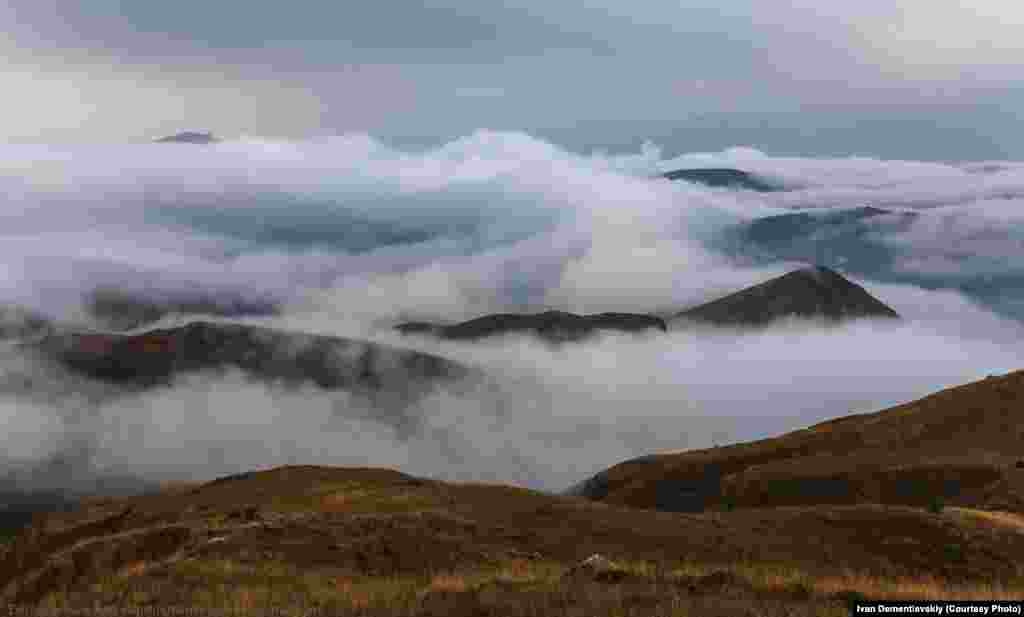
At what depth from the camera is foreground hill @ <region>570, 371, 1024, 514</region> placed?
88938mm

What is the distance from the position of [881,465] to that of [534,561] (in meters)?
78.5

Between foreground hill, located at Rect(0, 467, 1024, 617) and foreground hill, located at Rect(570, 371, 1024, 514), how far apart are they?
68.0 ft

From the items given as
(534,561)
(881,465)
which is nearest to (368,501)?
(534,561)

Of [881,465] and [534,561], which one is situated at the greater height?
[881,465]

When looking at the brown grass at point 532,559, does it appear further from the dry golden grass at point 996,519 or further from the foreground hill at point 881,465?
the foreground hill at point 881,465

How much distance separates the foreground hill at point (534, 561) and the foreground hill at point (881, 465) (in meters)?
20.7

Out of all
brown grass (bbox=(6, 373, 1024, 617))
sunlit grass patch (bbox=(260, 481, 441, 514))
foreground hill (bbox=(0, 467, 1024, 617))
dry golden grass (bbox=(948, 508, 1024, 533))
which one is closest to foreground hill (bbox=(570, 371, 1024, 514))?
dry golden grass (bbox=(948, 508, 1024, 533))

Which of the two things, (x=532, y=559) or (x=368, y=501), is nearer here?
(x=532, y=559)

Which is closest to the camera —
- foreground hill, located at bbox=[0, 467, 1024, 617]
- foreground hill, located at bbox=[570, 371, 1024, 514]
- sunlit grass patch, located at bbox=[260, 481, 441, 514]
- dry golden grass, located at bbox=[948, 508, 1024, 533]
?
foreground hill, located at bbox=[0, 467, 1024, 617]

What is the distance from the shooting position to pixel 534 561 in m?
34.0

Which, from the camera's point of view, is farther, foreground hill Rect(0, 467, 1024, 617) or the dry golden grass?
the dry golden grass

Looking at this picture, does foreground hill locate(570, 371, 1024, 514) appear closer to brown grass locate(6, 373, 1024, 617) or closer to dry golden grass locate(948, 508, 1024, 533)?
dry golden grass locate(948, 508, 1024, 533)

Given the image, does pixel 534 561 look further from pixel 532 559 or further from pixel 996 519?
pixel 996 519

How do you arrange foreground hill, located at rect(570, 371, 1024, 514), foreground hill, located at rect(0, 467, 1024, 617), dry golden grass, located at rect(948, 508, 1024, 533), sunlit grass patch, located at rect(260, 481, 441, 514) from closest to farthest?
foreground hill, located at rect(0, 467, 1024, 617) → dry golden grass, located at rect(948, 508, 1024, 533) → sunlit grass patch, located at rect(260, 481, 441, 514) → foreground hill, located at rect(570, 371, 1024, 514)
